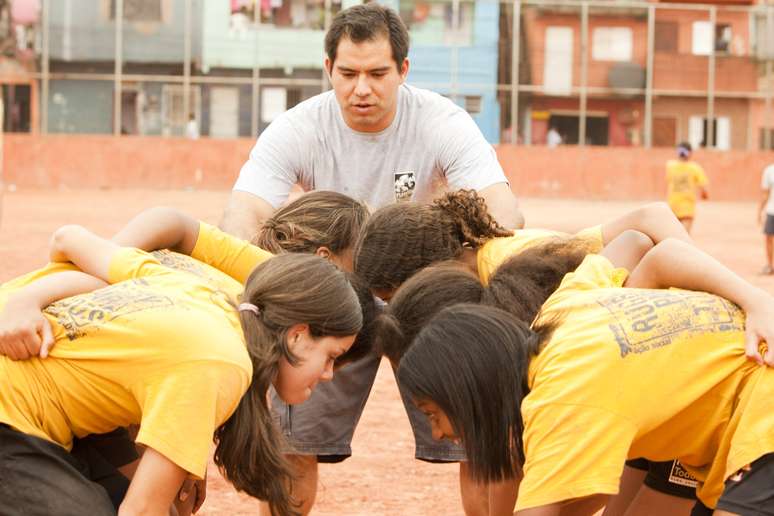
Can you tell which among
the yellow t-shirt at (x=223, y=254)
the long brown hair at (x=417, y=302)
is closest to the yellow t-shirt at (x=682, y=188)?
the yellow t-shirt at (x=223, y=254)

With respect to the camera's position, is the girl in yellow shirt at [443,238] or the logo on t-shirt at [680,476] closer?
the logo on t-shirt at [680,476]

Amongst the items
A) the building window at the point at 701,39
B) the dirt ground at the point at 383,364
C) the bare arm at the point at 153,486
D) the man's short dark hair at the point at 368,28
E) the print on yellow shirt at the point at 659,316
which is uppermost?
the building window at the point at 701,39

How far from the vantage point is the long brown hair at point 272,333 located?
12.1 feet

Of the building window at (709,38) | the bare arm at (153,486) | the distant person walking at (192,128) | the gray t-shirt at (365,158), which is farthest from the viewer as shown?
the building window at (709,38)

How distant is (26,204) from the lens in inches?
1099

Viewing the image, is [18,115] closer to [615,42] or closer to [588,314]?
[615,42]

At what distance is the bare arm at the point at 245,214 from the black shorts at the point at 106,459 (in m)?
1.25

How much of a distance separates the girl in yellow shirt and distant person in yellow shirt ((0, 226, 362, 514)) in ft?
1.99

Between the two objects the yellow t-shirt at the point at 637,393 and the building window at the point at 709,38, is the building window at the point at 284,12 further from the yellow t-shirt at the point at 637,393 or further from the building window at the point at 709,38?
the yellow t-shirt at the point at 637,393

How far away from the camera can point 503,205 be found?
17.8 feet

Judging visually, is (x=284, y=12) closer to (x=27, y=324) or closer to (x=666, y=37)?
(x=666, y=37)

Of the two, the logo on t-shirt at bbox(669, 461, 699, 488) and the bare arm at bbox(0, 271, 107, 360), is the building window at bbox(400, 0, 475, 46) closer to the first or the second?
the logo on t-shirt at bbox(669, 461, 699, 488)

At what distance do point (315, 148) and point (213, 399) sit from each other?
2382mm

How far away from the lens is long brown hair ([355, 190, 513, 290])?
14.5 feet
